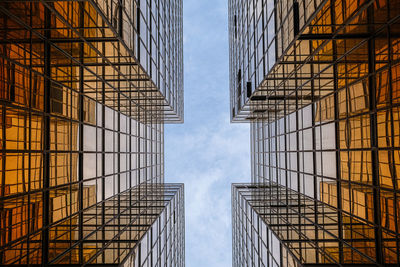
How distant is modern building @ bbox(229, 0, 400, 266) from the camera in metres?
10.6

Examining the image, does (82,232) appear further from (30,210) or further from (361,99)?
(361,99)

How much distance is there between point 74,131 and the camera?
1418 cm

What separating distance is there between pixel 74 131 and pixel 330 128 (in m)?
15.0

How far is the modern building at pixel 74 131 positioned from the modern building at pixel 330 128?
10126mm

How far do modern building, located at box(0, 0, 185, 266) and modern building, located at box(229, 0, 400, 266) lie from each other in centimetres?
1013

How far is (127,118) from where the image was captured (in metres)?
22.9

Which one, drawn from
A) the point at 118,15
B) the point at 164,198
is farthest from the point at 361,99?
the point at 164,198

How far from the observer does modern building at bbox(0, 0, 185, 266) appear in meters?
10.2

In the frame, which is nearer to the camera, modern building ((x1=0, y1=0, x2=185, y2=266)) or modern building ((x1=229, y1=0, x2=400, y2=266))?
modern building ((x1=0, y1=0, x2=185, y2=266))

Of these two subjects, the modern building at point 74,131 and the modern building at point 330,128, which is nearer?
the modern building at point 74,131

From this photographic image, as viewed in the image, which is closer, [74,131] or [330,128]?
[74,131]

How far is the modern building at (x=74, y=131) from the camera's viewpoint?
1016cm

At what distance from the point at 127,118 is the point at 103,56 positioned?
8.55 meters

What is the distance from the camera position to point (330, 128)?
1503 cm
